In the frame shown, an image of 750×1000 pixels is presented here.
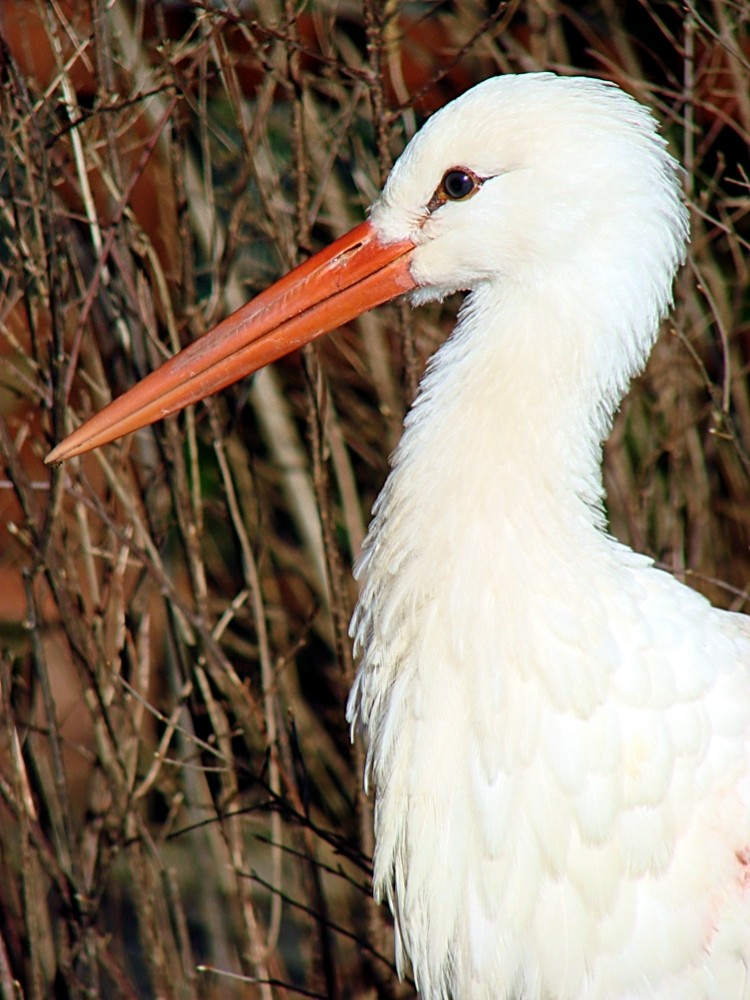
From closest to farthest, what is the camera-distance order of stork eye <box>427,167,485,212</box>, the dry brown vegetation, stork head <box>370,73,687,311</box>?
stork head <box>370,73,687,311</box>, stork eye <box>427,167,485,212</box>, the dry brown vegetation

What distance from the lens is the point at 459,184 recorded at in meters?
1.99

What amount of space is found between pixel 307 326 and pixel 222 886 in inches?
78.9

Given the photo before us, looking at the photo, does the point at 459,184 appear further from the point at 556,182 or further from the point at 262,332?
the point at 262,332

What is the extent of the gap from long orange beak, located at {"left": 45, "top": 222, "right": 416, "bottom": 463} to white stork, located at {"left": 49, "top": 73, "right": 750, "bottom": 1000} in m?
0.12

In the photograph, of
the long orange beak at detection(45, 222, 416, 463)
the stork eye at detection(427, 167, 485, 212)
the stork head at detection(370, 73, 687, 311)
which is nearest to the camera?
the stork head at detection(370, 73, 687, 311)

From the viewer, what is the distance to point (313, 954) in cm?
306

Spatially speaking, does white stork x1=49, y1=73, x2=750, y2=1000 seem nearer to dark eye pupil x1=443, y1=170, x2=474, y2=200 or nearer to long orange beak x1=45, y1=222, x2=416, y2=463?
dark eye pupil x1=443, y1=170, x2=474, y2=200

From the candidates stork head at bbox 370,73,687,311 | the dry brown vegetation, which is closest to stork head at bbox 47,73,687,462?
stork head at bbox 370,73,687,311

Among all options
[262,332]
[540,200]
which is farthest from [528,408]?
[262,332]

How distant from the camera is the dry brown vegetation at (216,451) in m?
2.51

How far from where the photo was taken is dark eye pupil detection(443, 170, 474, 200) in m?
1.98

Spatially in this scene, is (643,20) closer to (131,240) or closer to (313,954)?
(131,240)

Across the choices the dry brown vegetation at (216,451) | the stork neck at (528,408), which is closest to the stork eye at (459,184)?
the stork neck at (528,408)

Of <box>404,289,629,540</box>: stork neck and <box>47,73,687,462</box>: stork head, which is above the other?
<box>47,73,687,462</box>: stork head
